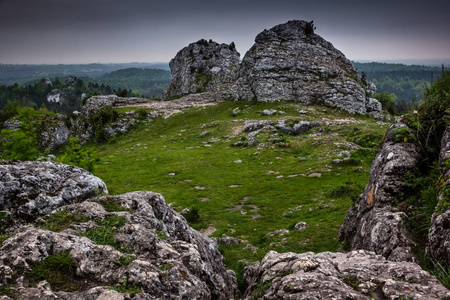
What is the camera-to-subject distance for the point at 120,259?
20.9ft

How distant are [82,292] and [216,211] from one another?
17.4m

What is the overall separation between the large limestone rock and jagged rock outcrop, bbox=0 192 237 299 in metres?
57.2

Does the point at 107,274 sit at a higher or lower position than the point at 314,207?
higher

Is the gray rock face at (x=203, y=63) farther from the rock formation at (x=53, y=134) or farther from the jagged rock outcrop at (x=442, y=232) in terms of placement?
the jagged rock outcrop at (x=442, y=232)

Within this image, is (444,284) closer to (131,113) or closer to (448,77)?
(448,77)

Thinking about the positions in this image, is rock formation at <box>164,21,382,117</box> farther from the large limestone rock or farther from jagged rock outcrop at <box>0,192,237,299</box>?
jagged rock outcrop at <box>0,192,237,299</box>

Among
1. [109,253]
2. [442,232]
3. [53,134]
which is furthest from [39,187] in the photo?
[53,134]

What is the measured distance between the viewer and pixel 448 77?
11023 mm

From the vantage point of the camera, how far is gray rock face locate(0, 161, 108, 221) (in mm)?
8625

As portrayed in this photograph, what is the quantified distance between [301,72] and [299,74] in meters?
0.97

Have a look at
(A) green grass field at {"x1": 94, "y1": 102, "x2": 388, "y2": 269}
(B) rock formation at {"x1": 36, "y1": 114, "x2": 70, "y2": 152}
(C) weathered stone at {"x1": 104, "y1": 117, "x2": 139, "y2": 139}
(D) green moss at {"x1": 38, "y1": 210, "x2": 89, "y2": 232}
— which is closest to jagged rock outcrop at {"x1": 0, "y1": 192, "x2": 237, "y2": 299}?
(D) green moss at {"x1": 38, "y1": 210, "x2": 89, "y2": 232}

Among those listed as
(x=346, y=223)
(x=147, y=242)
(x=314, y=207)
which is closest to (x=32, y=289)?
(x=147, y=242)

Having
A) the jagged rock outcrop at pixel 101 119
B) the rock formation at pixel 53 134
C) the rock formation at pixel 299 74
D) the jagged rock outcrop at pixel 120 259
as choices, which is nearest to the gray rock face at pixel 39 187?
the jagged rock outcrop at pixel 120 259

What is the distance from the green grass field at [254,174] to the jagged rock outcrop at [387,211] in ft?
9.83
